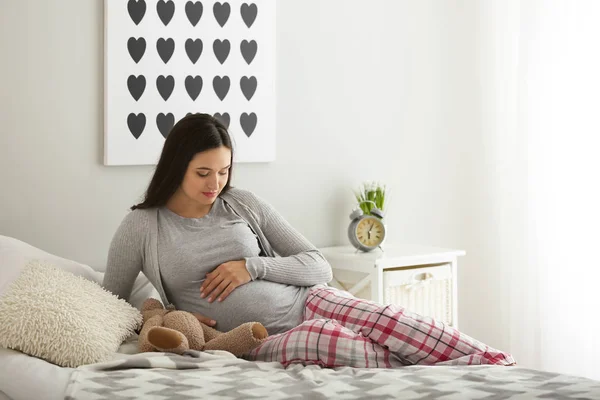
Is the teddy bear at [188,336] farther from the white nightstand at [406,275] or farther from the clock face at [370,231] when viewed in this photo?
the clock face at [370,231]

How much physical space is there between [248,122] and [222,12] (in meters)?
0.42

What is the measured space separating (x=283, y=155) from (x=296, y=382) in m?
1.57

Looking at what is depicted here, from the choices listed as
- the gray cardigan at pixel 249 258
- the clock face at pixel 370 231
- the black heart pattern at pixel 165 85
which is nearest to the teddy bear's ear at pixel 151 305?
the gray cardigan at pixel 249 258

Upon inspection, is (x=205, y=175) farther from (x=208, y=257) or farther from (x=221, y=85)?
(x=221, y=85)

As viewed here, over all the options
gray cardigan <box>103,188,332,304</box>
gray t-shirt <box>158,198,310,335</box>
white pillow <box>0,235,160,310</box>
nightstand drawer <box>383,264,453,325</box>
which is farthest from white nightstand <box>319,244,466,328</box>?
white pillow <box>0,235,160,310</box>

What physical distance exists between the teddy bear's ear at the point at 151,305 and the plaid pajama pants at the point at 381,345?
1.29ft

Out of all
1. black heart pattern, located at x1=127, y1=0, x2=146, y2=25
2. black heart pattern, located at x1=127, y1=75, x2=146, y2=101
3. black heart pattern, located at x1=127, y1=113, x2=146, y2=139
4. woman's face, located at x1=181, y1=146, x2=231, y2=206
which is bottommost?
woman's face, located at x1=181, y1=146, x2=231, y2=206

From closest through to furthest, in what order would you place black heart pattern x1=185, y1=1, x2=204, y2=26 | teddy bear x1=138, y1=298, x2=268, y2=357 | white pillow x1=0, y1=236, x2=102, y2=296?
1. teddy bear x1=138, y1=298, x2=268, y2=357
2. white pillow x1=0, y1=236, x2=102, y2=296
3. black heart pattern x1=185, y1=1, x2=204, y2=26

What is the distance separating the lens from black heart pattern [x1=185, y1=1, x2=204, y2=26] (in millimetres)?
2873

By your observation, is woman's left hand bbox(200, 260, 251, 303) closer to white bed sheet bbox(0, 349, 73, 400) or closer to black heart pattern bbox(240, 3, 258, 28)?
white bed sheet bbox(0, 349, 73, 400)

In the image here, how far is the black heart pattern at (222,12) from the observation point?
2.95m

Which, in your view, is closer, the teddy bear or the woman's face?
the teddy bear

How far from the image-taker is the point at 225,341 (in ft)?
6.82

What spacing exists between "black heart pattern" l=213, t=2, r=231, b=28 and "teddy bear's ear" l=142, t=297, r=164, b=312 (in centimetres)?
114
